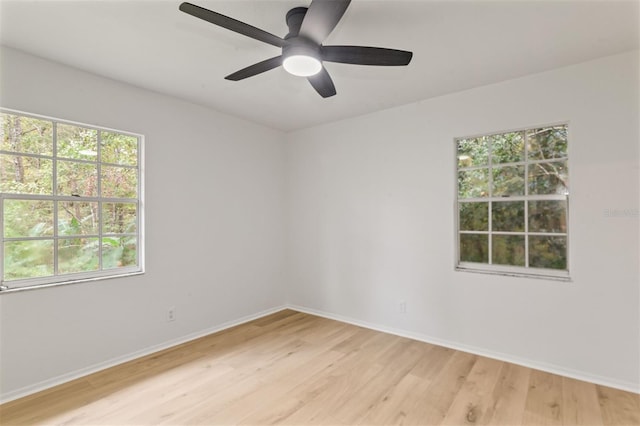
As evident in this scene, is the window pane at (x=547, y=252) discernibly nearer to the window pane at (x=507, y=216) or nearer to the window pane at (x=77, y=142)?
the window pane at (x=507, y=216)

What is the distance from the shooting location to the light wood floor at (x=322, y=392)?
6.93 ft

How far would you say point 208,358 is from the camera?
2.98 m

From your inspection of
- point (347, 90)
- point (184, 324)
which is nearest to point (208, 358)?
point (184, 324)

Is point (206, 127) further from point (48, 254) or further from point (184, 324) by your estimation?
point (184, 324)

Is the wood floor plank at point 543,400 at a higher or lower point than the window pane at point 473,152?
lower

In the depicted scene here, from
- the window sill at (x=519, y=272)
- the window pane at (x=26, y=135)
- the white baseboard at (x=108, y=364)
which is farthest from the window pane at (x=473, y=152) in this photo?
the window pane at (x=26, y=135)

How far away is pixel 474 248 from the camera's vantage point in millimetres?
3236

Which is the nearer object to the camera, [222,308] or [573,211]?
[573,211]

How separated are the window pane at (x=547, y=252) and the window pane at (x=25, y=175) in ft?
14.0

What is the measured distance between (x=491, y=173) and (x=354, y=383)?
2.37 meters

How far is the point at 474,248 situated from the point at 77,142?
3891mm

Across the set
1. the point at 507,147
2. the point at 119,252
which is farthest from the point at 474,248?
the point at 119,252

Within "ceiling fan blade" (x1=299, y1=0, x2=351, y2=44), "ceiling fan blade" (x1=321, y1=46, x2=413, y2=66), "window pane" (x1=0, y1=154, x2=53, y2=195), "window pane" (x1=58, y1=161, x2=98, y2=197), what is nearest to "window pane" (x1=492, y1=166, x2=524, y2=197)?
"ceiling fan blade" (x1=321, y1=46, x2=413, y2=66)

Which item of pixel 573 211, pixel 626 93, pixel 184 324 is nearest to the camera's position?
pixel 626 93
